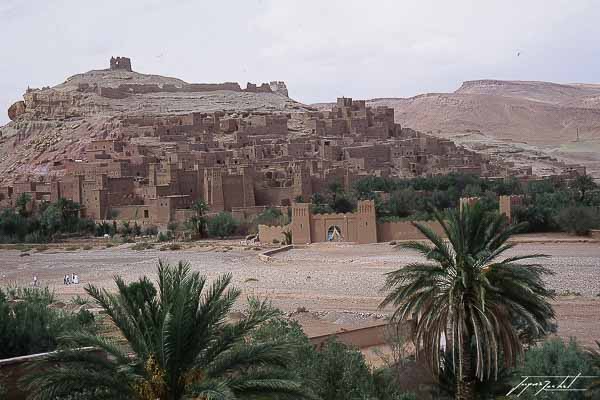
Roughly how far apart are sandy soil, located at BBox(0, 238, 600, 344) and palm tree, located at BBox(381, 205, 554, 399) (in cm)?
618

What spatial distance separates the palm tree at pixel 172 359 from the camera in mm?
6016

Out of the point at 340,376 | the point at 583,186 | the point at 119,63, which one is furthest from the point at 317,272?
the point at 119,63

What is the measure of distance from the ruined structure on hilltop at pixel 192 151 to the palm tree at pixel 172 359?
2602cm

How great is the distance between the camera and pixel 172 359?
612 centimetres

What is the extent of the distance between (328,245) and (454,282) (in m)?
23.9

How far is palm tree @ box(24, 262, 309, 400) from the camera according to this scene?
6.02m

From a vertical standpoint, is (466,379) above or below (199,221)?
below

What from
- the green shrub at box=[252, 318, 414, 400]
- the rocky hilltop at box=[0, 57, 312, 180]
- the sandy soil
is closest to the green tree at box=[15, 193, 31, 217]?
the sandy soil

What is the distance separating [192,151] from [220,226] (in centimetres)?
1037

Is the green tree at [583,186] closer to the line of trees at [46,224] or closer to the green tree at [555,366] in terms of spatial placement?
the line of trees at [46,224]

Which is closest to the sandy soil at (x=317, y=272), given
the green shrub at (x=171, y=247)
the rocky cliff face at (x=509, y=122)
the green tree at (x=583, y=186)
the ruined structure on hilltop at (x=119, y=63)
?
the green shrub at (x=171, y=247)

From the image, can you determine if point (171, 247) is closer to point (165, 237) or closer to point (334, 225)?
point (165, 237)

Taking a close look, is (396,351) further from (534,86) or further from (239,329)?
(534,86)

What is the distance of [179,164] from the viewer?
4650 centimetres
